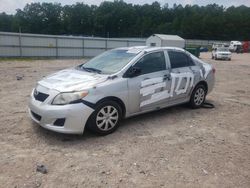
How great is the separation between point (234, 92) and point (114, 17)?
9063 cm

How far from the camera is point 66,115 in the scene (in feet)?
12.9

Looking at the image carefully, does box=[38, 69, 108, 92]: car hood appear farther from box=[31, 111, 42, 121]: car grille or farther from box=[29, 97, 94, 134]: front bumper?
box=[31, 111, 42, 121]: car grille

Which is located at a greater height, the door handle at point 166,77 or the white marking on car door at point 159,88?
the door handle at point 166,77

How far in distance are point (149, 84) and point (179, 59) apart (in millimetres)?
1320

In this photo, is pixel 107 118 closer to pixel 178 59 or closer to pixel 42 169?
pixel 42 169

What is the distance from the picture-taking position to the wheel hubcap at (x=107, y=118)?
14.2 feet

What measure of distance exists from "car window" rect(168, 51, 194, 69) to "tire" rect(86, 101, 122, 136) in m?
1.85

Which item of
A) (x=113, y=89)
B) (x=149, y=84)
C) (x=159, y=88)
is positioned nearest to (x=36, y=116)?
(x=113, y=89)

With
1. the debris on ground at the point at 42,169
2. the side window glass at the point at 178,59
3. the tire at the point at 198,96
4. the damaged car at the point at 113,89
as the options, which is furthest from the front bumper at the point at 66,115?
the tire at the point at 198,96

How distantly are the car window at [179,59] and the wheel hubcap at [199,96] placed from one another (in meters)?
0.76

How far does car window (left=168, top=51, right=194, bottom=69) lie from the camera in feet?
18.4

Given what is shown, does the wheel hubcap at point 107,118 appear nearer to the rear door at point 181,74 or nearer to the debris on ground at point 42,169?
the debris on ground at point 42,169

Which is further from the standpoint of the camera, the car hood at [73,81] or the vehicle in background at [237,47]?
the vehicle in background at [237,47]

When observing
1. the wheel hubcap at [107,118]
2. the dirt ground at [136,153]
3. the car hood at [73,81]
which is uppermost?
the car hood at [73,81]
